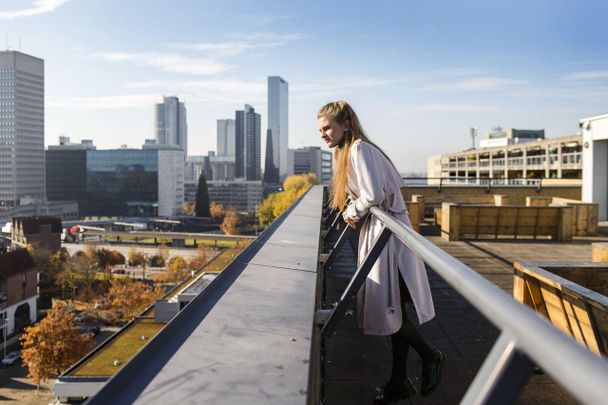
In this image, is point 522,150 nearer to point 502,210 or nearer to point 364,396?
point 502,210

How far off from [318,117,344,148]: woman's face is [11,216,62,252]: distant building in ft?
250

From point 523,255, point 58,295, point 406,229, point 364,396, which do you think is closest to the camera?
point 406,229

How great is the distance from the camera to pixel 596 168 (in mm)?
18391

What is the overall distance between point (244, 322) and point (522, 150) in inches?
2654

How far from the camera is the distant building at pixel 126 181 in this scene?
127125mm

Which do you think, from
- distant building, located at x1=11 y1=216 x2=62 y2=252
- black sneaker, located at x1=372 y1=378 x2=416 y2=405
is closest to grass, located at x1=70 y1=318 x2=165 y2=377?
black sneaker, located at x1=372 y1=378 x2=416 y2=405

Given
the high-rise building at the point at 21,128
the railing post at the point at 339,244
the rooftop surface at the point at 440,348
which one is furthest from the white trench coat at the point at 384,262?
the high-rise building at the point at 21,128

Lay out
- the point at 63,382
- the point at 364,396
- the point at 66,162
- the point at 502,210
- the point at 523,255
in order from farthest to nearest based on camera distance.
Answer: the point at 66,162, the point at 63,382, the point at 502,210, the point at 523,255, the point at 364,396

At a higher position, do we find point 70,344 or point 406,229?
point 406,229

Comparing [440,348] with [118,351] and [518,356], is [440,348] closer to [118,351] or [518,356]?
[518,356]

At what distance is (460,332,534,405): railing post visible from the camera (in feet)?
2.72

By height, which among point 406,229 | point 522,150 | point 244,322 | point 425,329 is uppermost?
point 522,150

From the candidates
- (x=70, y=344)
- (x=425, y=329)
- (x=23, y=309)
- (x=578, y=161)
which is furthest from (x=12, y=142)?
(x=425, y=329)

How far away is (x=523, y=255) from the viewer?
30.5 feet
